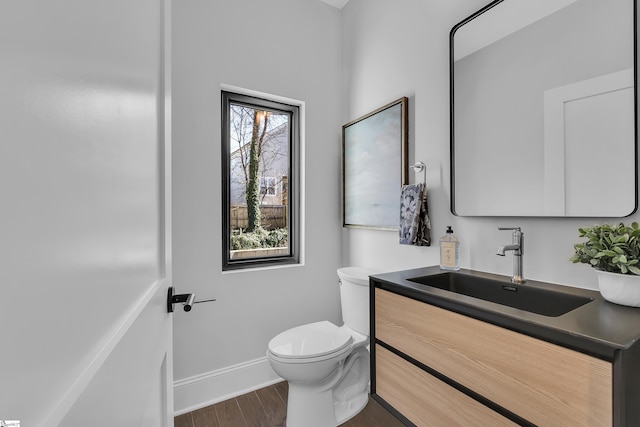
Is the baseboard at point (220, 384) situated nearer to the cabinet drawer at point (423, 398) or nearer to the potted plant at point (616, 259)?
the cabinet drawer at point (423, 398)

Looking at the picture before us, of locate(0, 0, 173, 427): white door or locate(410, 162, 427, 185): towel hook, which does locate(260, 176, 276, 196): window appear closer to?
locate(410, 162, 427, 185): towel hook

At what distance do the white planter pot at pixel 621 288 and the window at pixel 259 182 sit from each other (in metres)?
1.69

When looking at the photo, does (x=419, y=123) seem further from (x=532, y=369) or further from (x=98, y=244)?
(x=98, y=244)

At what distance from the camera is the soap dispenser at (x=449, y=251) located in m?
1.38

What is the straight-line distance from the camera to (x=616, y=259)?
811mm

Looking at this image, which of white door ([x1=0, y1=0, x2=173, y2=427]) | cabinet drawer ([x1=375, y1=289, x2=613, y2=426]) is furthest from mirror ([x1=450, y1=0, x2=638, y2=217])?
white door ([x1=0, y1=0, x2=173, y2=427])

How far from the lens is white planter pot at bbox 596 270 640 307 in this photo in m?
0.82

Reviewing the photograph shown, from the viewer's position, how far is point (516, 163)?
1248mm

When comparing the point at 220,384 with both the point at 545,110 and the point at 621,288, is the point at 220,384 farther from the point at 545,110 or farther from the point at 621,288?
the point at 545,110

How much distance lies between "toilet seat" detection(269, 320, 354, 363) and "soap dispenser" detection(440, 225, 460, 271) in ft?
2.11

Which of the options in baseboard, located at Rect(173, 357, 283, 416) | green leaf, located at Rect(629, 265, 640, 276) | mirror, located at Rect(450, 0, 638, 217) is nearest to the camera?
green leaf, located at Rect(629, 265, 640, 276)

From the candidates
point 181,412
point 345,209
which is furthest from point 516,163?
point 181,412

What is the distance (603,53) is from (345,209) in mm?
1536

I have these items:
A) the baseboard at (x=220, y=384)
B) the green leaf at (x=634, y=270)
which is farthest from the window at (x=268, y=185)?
the green leaf at (x=634, y=270)
